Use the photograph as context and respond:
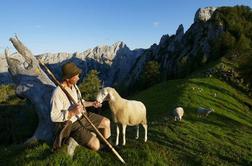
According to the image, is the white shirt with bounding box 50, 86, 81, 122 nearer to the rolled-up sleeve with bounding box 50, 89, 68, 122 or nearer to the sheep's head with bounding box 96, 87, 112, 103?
the rolled-up sleeve with bounding box 50, 89, 68, 122

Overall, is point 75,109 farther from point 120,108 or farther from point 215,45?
point 215,45

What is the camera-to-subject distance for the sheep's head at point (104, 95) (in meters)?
16.6

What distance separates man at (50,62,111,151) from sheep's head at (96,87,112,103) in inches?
43.5

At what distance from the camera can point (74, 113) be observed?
1339 cm

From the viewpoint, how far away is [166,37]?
595 ft

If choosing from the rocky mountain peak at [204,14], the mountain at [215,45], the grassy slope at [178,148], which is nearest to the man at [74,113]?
the grassy slope at [178,148]

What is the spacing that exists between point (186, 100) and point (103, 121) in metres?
25.7

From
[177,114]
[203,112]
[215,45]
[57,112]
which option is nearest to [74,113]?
[57,112]

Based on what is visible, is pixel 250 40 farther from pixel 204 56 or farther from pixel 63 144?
pixel 63 144

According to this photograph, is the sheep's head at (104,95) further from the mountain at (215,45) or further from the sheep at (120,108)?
the mountain at (215,45)

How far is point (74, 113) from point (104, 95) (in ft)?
12.0

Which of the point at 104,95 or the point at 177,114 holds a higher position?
the point at 104,95

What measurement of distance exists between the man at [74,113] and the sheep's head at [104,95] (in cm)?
110

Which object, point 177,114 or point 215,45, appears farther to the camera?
point 215,45
